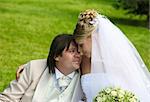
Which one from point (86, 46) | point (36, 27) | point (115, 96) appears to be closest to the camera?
point (115, 96)

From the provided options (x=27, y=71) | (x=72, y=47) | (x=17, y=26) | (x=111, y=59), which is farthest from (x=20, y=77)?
(x=17, y=26)

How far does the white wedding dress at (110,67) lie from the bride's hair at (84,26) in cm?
8

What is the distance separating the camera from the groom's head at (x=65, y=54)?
5.36 metres

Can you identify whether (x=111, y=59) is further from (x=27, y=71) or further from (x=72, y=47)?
(x=27, y=71)

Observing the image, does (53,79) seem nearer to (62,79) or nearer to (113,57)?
(62,79)

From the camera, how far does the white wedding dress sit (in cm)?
541

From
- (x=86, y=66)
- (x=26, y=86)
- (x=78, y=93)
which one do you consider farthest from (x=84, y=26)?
(x=26, y=86)

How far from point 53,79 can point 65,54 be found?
344 mm

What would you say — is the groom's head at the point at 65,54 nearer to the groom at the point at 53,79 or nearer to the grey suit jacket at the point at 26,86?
the groom at the point at 53,79

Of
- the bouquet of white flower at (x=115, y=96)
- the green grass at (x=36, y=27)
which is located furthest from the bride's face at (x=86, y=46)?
the green grass at (x=36, y=27)

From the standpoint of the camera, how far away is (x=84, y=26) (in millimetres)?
5293

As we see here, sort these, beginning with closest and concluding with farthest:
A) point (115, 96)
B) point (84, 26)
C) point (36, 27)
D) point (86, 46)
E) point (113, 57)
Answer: point (115, 96), point (84, 26), point (86, 46), point (113, 57), point (36, 27)

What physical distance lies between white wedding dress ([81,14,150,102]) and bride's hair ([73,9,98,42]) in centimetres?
8

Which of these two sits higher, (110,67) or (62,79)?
(110,67)
